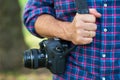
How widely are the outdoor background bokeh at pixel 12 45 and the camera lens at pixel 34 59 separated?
6164 millimetres

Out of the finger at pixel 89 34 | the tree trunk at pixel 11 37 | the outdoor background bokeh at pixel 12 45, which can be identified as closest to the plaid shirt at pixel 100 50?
the finger at pixel 89 34

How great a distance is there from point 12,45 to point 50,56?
21.6 ft

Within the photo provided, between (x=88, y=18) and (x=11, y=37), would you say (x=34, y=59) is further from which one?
(x=11, y=37)

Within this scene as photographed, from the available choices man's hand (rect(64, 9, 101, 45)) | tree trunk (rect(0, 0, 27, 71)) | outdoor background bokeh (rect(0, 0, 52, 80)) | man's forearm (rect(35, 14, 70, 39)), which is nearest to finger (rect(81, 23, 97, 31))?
man's hand (rect(64, 9, 101, 45))

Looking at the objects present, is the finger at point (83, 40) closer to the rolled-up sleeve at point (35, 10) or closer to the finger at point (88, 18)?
the finger at point (88, 18)

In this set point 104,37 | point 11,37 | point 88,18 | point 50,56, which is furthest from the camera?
point 11,37

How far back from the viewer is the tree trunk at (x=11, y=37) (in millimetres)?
9417

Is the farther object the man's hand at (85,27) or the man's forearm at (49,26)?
the man's forearm at (49,26)

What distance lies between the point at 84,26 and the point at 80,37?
7 centimetres

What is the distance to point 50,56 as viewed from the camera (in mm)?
3084

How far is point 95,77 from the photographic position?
9.69ft

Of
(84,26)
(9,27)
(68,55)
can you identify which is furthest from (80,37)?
(9,27)

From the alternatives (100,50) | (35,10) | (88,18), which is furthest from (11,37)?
(88,18)

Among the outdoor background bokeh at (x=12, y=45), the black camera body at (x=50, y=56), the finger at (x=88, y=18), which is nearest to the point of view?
the finger at (x=88, y=18)
